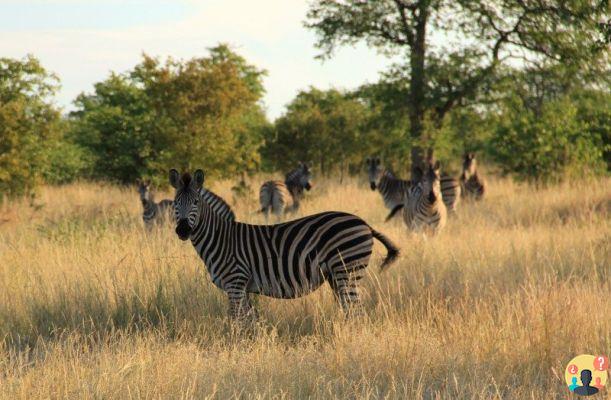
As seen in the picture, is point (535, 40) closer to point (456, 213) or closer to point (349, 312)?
point (456, 213)

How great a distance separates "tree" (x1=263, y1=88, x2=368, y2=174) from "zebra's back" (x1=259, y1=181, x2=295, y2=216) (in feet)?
37.9

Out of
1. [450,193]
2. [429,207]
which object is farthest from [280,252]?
[450,193]

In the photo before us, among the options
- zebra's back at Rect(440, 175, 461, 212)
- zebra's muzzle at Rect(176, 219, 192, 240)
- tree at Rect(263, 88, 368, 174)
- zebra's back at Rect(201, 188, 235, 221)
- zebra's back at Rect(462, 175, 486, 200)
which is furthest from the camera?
tree at Rect(263, 88, 368, 174)

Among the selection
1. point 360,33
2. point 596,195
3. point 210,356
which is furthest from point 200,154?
point 210,356

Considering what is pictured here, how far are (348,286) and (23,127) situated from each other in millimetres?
14204

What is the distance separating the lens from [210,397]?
15.0ft

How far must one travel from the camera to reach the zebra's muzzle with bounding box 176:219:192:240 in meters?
6.50

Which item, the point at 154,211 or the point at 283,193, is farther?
the point at 283,193

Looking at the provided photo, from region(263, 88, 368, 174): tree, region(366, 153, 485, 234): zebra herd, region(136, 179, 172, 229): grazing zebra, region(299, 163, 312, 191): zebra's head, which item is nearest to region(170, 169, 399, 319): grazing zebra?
region(366, 153, 485, 234): zebra herd

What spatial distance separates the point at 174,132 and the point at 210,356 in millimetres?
13938

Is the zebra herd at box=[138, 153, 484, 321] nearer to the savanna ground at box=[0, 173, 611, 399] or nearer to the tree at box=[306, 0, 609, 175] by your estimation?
the savanna ground at box=[0, 173, 611, 399]

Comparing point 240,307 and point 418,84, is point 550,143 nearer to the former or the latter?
point 418,84

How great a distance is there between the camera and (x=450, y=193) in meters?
16.4

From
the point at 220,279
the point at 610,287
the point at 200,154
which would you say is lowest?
the point at 610,287
